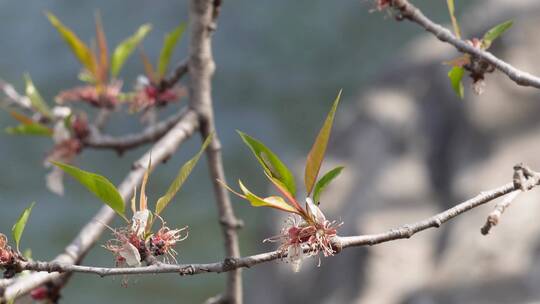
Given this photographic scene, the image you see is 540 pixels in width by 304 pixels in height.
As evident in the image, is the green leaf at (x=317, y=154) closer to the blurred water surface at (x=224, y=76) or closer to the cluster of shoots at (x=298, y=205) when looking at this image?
the cluster of shoots at (x=298, y=205)

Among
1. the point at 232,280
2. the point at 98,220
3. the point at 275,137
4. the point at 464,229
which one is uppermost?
the point at 275,137

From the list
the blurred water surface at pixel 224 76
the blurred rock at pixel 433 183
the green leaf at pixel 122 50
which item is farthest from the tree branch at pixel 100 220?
the blurred water surface at pixel 224 76

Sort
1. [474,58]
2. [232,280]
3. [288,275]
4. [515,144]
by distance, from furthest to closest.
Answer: [288,275] → [515,144] → [232,280] → [474,58]

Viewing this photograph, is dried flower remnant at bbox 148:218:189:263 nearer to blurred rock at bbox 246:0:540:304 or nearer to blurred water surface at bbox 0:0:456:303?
blurred rock at bbox 246:0:540:304

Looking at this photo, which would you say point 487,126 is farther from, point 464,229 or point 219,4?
point 219,4

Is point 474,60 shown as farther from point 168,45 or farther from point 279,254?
point 168,45

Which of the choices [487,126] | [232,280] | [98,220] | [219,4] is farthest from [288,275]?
[98,220]

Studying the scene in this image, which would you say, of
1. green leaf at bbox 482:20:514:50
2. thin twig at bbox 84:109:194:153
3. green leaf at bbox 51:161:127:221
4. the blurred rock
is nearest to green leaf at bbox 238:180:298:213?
green leaf at bbox 51:161:127:221
